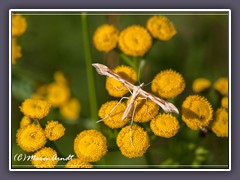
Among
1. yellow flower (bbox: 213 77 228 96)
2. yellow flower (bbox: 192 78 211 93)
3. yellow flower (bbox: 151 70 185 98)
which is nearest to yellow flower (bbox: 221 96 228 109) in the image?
yellow flower (bbox: 213 77 228 96)

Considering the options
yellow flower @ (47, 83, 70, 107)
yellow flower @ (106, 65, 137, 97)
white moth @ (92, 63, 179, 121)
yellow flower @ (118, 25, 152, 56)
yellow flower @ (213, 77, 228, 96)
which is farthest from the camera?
yellow flower @ (47, 83, 70, 107)

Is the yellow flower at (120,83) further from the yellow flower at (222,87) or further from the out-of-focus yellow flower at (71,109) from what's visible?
the out-of-focus yellow flower at (71,109)

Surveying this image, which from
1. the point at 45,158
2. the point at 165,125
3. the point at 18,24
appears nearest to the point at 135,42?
the point at 165,125

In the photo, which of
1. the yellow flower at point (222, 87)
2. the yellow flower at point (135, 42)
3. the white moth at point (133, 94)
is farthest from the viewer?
the yellow flower at point (222, 87)

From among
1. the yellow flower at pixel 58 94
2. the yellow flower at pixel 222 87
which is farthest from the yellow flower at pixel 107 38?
the yellow flower at pixel 222 87

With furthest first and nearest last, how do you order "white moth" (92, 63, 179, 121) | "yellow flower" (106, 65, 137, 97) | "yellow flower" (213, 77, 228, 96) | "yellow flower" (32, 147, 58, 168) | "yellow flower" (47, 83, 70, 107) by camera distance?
1. "yellow flower" (47, 83, 70, 107)
2. "yellow flower" (213, 77, 228, 96)
3. "yellow flower" (106, 65, 137, 97)
4. "yellow flower" (32, 147, 58, 168)
5. "white moth" (92, 63, 179, 121)

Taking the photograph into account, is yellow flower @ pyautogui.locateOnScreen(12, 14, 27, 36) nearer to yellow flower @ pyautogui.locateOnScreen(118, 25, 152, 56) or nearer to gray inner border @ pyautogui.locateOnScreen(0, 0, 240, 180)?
gray inner border @ pyautogui.locateOnScreen(0, 0, 240, 180)
